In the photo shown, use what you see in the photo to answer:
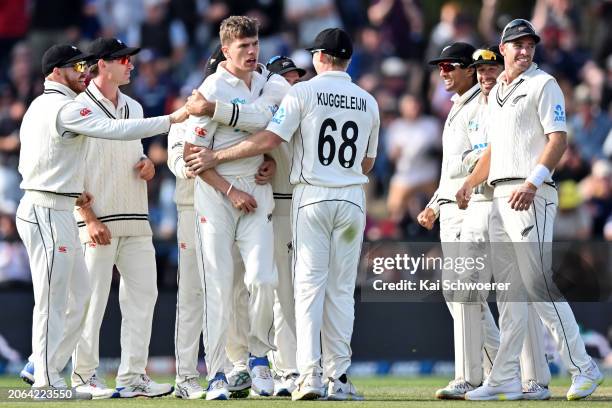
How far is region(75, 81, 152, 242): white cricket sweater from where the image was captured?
10430 millimetres

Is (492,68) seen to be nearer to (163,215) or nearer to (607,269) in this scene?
(607,269)

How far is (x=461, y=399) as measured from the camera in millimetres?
10000

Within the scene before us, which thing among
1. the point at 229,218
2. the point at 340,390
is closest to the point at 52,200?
the point at 229,218

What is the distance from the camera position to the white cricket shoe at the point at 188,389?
32.6 feet

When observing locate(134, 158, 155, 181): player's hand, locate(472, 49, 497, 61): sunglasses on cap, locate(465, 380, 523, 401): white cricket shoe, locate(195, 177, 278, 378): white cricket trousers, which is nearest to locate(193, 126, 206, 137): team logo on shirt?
locate(195, 177, 278, 378): white cricket trousers

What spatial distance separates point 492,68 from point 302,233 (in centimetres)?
227

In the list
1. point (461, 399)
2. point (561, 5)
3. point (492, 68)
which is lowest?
point (461, 399)

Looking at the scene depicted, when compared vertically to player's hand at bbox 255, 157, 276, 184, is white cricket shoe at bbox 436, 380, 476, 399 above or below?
below

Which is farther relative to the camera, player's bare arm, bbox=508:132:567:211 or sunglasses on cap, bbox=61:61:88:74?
sunglasses on cap, bbox=61:61:88:74

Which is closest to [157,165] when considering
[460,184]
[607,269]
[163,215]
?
[163,215]

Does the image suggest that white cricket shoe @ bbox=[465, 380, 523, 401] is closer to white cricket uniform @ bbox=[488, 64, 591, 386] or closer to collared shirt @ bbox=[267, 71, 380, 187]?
white cricket uniform @ bbox=[488, 64, 591, 386]

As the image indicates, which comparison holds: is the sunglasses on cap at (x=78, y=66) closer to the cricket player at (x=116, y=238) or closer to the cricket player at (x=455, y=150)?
the cricket player at (x=116, y=238)

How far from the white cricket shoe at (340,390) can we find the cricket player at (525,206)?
949 mm

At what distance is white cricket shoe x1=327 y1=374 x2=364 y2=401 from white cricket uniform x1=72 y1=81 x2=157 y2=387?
1.84 metres
